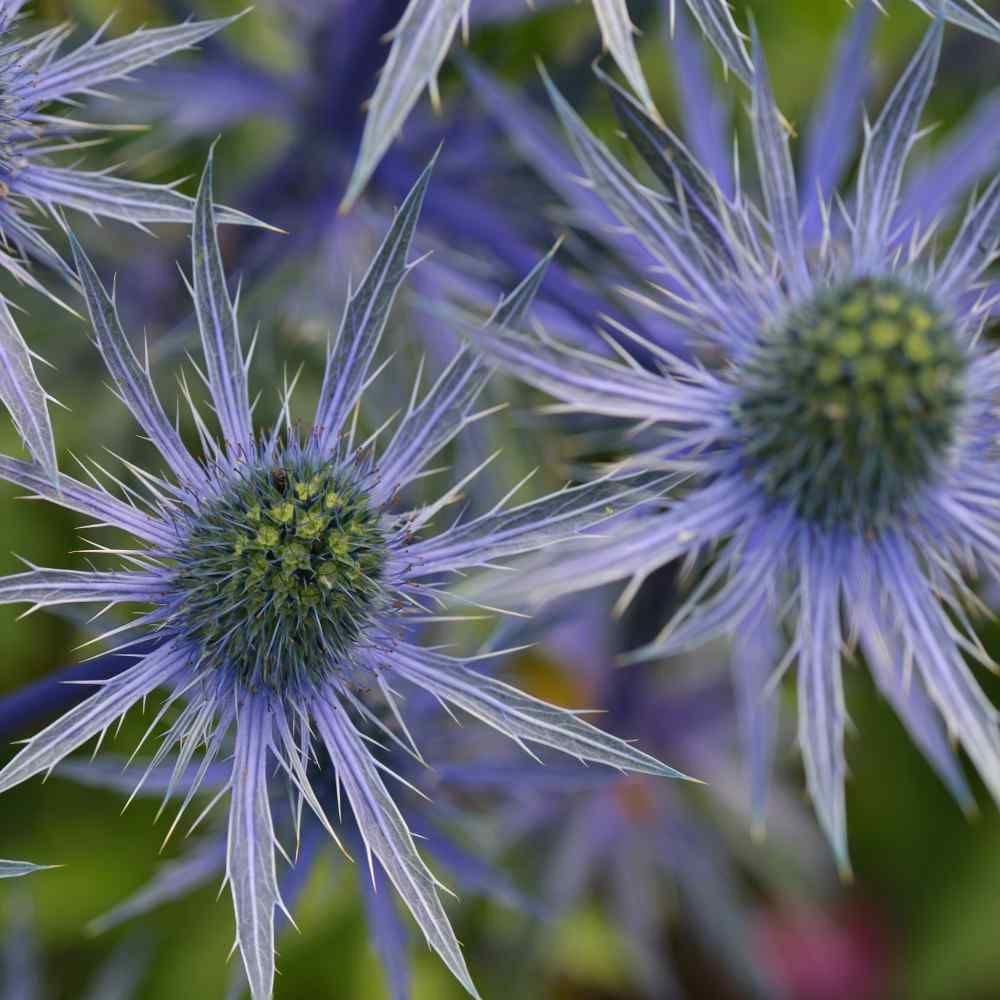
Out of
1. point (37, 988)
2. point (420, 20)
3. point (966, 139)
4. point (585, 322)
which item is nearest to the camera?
point (420, 20)

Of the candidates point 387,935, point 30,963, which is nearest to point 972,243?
point 387,935

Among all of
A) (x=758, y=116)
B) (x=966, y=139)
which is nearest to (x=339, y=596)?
(x=758, y=116)

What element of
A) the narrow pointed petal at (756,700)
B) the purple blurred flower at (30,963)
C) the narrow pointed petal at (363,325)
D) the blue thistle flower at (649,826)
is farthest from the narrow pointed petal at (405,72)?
the purple blurred flower at (30,963)

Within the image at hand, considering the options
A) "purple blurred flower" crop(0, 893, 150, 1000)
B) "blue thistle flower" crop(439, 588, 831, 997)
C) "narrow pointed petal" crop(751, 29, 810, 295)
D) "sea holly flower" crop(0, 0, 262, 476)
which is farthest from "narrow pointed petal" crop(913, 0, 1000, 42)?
"purple blurred flower" crop(0, 893, 150, 1000)

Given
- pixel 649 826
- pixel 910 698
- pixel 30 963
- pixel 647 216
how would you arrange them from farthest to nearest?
pixel 649 826 → pixel 30 963 → pixel 910 698 → pixel 647 216

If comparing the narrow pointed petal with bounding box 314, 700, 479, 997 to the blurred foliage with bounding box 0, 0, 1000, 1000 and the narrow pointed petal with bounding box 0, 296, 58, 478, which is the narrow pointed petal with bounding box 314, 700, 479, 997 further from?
the blurred foliage with bounding box 0, 0, 1000, 1000

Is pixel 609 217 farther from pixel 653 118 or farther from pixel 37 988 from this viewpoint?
pixel 37 988

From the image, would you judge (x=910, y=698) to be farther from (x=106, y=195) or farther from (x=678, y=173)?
(x=106, y=195)
